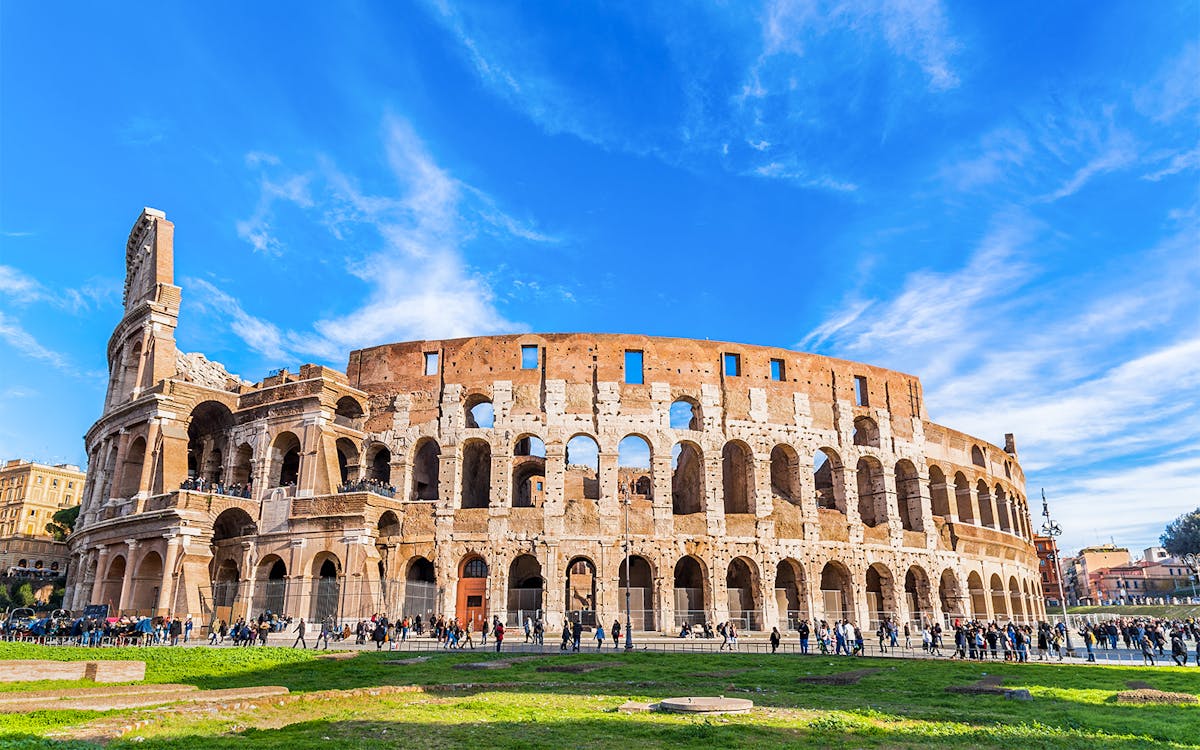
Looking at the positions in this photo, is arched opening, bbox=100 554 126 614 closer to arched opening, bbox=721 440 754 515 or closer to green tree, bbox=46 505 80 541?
arched opening, bbox=721 440 754 515

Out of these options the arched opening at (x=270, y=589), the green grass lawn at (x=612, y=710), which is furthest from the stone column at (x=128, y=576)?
the green grass lawn at (x=612, y=710)

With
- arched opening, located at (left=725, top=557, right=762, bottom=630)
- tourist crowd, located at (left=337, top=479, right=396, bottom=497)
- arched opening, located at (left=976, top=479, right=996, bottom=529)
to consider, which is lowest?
arched opening, located at (left=725, top=557, right=762, bottom=630)

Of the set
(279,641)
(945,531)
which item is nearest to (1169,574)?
(945,531)

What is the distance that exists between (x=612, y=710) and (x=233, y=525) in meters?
30.2

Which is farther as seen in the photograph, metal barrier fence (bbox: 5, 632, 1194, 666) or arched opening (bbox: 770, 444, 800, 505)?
arched opening (bbox: 770, 444, 800, 505)

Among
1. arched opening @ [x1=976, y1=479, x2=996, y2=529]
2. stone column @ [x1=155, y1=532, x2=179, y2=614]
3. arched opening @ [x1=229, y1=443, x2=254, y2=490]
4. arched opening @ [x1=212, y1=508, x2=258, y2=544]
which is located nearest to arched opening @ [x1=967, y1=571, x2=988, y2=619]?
arched opening @ [x1=976, y1=479, x2=996, y2=529]

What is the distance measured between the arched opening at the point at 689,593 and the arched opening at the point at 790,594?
3560 mm

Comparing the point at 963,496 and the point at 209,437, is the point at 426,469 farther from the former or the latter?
the point at 963,496

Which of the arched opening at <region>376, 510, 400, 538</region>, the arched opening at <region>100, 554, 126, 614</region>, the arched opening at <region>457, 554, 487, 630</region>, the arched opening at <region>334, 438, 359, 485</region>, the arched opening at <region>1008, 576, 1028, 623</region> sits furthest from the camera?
the arched opening at <region>1008, 576, 1028, 623</region>

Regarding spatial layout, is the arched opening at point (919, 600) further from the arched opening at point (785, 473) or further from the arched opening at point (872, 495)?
the arched opening at point (785, 473)

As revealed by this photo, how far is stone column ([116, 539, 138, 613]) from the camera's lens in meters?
33.2

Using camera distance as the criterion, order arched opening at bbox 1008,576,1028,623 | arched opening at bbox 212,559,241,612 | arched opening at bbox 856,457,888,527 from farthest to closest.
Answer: arched opening at bbox 1008,576,1028,623 → arched opening at bbox 856,457,888,527 → arched opening at bbox 212,559,241,612

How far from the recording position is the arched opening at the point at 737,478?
3812 centimetres

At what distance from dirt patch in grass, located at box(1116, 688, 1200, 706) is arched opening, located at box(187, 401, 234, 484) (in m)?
37.4
